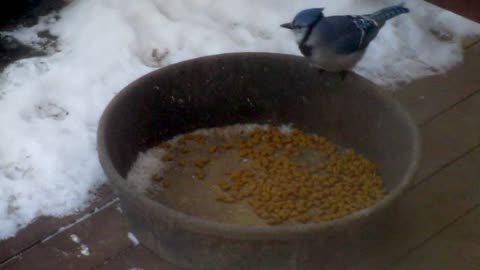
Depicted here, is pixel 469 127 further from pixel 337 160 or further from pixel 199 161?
pixel 199 161

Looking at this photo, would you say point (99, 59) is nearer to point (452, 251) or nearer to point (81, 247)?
point (81, 247)

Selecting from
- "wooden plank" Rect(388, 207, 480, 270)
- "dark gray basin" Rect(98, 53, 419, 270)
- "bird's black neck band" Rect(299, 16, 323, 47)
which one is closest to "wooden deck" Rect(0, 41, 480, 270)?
"wooden plank" Rect(388, 207, 480, 270)

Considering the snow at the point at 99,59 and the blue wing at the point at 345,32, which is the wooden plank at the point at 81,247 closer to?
the snow at the point at 99,59

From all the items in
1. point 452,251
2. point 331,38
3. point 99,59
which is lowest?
point 452,251

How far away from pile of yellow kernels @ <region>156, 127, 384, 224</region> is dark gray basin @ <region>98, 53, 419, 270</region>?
2.4 inches

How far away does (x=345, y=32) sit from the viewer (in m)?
2.44

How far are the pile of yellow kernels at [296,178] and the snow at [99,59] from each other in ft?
1.33

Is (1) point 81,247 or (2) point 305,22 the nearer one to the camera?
(1) point 81,247

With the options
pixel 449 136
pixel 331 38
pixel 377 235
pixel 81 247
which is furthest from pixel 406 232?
pixel 81 247

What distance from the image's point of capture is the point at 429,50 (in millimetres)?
3062

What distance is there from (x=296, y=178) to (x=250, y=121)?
0.35 m

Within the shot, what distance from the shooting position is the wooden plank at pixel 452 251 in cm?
210

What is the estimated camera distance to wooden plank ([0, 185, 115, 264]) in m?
2.11

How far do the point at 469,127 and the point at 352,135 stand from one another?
0.50 m
